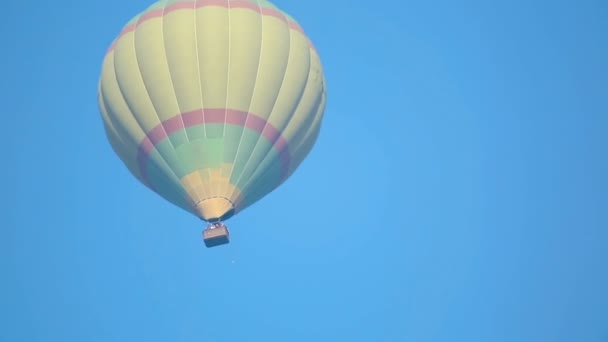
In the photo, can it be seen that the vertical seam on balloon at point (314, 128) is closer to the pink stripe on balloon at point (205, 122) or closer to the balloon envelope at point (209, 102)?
the balloon envelope at point (209, 102)

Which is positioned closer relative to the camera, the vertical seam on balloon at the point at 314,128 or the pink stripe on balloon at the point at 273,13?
the vertical seam on balloon at the point at 314,128

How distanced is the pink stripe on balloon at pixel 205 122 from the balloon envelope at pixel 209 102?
2 cm

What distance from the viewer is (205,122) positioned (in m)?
→ 20.8

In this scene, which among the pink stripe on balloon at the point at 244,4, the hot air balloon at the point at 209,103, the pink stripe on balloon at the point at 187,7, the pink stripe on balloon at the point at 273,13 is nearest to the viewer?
the hot air balloon at the point at 209,103

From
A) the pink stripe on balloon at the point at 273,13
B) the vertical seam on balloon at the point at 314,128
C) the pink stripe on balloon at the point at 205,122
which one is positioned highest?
the pink stripe on balloon at the point at 273,13

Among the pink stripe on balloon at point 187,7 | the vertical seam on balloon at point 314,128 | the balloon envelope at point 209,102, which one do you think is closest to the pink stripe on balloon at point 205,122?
the balloon envelope at point 209,102

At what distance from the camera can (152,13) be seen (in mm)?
22172

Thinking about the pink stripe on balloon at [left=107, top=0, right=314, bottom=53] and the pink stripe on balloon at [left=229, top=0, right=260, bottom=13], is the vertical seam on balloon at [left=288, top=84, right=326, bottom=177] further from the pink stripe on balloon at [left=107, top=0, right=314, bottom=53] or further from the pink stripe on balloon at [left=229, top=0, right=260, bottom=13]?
the pink stripe on balloon at [left=229, top=0, right=260, bottom=13]

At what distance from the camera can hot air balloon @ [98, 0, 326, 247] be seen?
68.0 feet

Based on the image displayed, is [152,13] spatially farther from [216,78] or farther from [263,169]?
[263,169]

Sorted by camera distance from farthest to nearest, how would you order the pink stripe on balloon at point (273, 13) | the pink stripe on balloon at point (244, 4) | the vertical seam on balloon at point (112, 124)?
1. the pink stripe on balloon at point (273, 13)
2. the pink stripe on balloon at point (244, 4)
3. the vertical seam on balloon at point (112, 124)

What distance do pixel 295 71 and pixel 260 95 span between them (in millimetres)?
956

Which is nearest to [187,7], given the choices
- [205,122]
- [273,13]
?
[273,13]

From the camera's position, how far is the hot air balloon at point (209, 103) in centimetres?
2073
